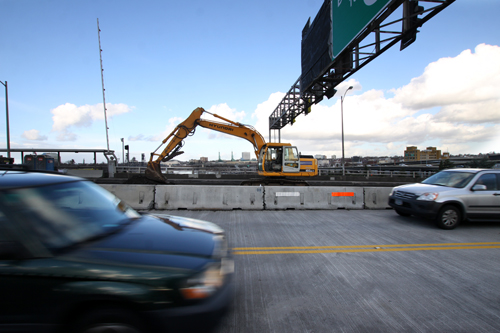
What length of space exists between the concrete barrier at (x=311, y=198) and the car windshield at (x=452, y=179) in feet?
7.53

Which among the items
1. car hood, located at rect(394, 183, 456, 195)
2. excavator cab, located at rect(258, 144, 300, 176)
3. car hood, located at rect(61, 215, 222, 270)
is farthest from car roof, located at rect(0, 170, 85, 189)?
excavator cab, located at rect(258, 144, 300, 176)

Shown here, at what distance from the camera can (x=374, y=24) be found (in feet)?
26.7

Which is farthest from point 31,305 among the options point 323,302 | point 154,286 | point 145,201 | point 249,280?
point 145,201

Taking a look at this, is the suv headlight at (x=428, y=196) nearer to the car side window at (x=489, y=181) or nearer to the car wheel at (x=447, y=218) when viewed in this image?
the car wheel at (x=447, y=218)

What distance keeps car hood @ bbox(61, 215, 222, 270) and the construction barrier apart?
5998 millimetres

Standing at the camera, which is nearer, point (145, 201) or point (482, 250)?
point (482, 250)

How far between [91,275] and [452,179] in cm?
852

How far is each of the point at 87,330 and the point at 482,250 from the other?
254 inches

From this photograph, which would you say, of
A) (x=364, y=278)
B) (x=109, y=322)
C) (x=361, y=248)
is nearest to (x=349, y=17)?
(x=361, y=248)

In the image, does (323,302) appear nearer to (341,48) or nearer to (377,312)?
(377,312)

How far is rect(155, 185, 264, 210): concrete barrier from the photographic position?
8945mm

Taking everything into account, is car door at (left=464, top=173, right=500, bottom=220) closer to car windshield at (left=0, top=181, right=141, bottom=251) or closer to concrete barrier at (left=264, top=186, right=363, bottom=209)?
concrete barrier at (left=264, top=186, right=363, bottom=209)

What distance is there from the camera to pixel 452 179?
286 inches

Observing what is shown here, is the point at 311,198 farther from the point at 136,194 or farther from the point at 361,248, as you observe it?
the point at 136,194
